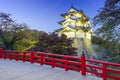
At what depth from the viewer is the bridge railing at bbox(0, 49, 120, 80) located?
946 cm

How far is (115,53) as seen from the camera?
15.1m

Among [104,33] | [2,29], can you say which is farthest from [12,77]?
[2,29]

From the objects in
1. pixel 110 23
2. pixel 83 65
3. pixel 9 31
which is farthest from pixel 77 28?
pixel 83 65

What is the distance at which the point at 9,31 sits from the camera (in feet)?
117

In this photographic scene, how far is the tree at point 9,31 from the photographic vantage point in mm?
32750

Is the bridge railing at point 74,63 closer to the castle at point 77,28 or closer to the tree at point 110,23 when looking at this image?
the tree at point 110,23

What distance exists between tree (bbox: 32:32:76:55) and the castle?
66.0ft

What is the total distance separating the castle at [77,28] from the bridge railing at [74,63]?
26205 millimetres

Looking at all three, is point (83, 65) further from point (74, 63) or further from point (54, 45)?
point (54, 45)

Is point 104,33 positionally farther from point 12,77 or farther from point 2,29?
point 2,29

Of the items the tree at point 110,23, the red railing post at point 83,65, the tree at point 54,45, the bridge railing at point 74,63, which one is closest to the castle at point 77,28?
the tree at point 54,45

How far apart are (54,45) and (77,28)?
72.0 feet

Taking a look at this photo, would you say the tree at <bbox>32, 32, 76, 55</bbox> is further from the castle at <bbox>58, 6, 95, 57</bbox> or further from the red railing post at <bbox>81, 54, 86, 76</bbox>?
the castle at <bbox>58, 6, 95, 57</bbox>

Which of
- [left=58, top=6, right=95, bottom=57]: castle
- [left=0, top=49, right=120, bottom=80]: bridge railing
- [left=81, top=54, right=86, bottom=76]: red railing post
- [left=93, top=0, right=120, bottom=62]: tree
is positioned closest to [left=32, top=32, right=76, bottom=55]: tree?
[left=0, top=49, right=120, bottom=80]: bridge railing
